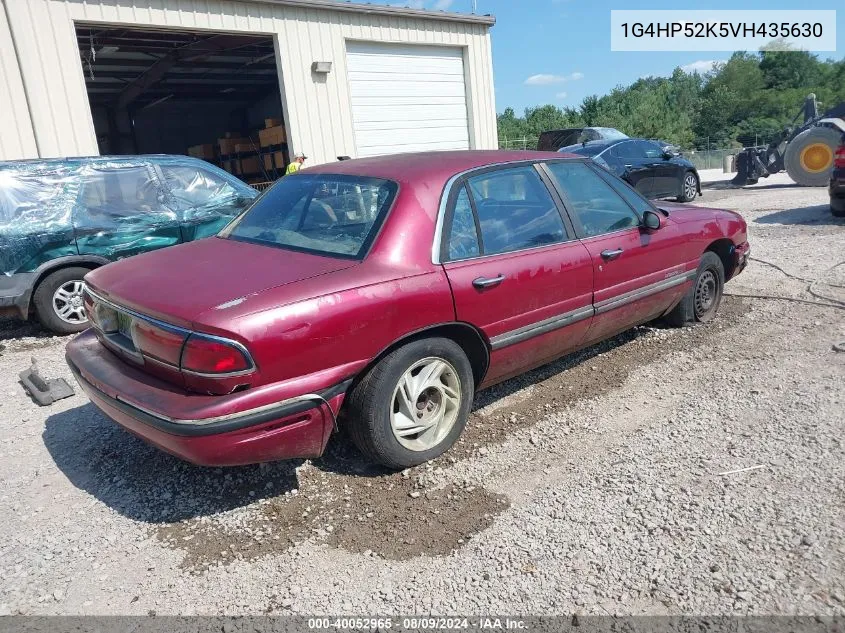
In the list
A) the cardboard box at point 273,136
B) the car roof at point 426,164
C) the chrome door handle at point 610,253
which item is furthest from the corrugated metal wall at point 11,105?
the chrome door handle at point 610,253

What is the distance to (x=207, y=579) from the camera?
268 centimetres

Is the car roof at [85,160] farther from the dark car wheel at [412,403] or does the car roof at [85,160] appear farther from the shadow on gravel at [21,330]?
the dark car wheel at [412,403]

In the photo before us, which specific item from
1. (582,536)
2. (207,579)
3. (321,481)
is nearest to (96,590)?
(207,579)

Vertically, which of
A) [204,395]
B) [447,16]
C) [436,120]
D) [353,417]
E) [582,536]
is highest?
[447,16]

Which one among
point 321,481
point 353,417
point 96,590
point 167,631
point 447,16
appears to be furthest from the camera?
point 447,16

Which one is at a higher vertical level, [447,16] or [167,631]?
[447,16]

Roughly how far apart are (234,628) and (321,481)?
1.03 metres

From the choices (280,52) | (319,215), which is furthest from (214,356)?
(280,52)

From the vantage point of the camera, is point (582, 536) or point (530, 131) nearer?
point (582, 536)

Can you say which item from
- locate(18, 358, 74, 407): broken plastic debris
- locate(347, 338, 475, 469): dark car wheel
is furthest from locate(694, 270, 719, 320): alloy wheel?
locate(18, 358, 74, 407): broken plastic debris

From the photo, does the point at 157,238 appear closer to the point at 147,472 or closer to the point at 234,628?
the point at 147,472

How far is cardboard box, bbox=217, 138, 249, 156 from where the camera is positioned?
1733 centimetres

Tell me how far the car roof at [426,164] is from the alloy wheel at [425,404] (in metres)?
1.04

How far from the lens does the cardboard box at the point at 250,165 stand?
55.0 ft
